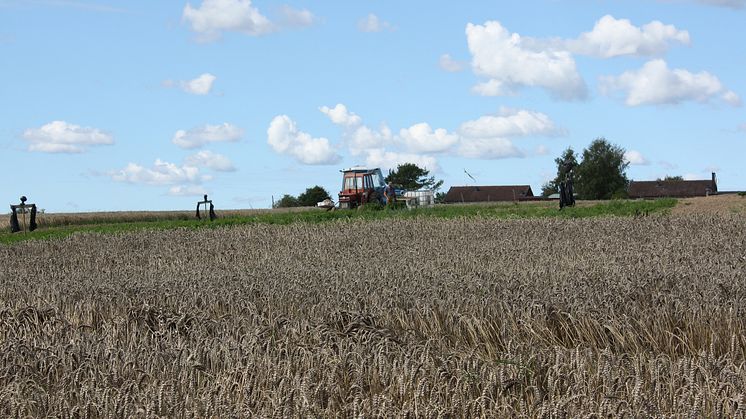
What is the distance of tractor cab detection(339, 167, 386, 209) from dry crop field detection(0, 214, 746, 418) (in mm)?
35021

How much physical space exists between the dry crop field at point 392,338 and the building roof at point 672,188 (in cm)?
10111

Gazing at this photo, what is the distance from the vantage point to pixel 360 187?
171 ft

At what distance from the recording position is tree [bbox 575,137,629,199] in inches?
4417

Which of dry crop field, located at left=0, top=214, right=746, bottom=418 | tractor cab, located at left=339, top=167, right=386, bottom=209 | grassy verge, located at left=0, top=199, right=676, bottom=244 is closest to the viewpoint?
dry crop field, located at left=0, top=214, right=746, bottom=418

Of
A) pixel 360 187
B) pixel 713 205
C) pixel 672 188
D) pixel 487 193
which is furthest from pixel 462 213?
pixel 672 188

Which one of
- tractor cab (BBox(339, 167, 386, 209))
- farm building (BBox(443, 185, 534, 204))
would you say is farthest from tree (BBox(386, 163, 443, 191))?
tractor cab (BBox(339, 167, 386, 209))

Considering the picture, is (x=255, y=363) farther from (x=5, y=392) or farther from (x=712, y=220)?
(x=712, y=220)

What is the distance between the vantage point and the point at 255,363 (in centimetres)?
648

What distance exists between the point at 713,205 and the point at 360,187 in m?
24.1

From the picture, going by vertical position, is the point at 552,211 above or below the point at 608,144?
below

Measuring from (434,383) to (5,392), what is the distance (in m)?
2.54

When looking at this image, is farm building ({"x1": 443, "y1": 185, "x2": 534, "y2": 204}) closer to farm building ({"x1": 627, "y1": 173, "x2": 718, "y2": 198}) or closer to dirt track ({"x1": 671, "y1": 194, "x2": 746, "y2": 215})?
farm building ({"x1": 627, "y1": 173, "x2": 718, "y2": 198})

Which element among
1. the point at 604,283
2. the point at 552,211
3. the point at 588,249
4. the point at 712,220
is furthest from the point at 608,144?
the point at 604,283

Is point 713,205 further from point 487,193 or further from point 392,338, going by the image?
point 487,193
